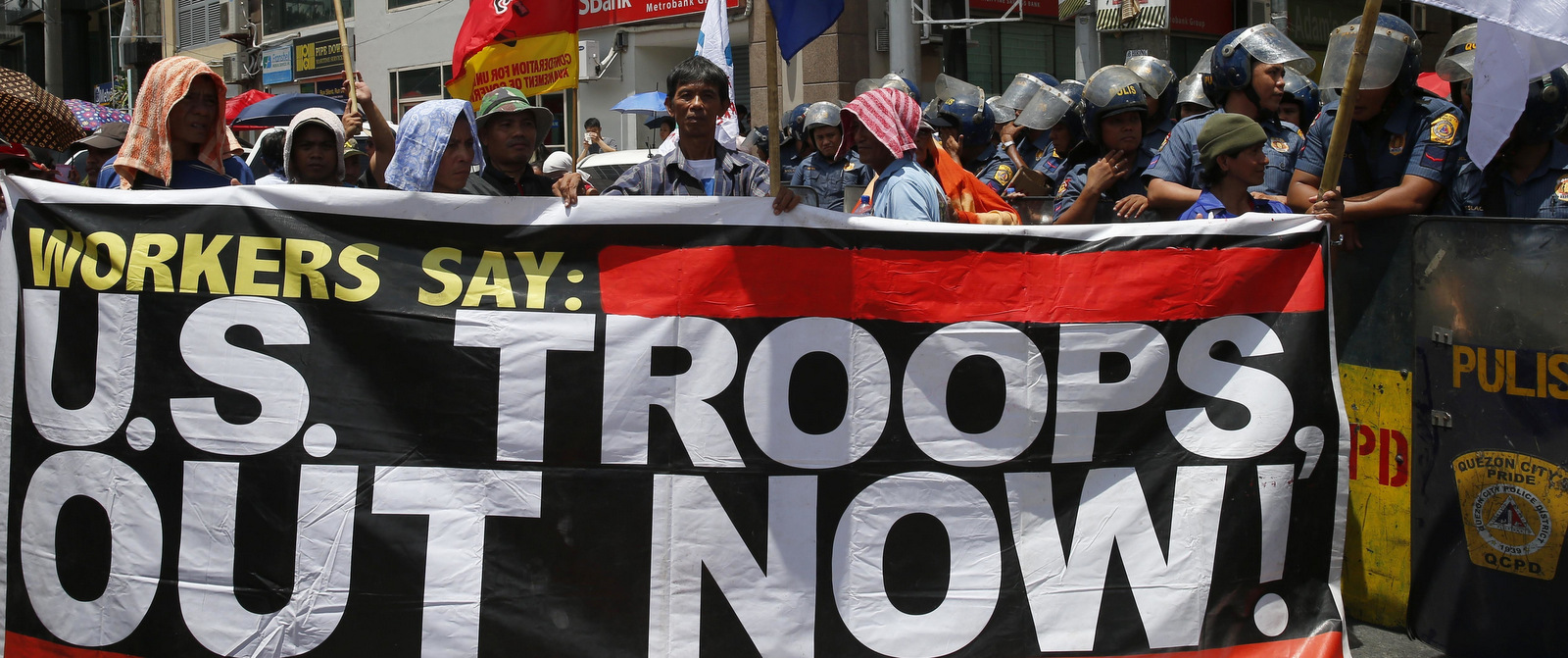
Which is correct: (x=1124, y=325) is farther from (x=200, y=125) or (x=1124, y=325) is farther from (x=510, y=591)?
(x=200, y=125)

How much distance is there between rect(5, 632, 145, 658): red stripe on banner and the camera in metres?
3.50

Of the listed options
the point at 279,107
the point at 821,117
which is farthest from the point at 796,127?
the point at 279,107

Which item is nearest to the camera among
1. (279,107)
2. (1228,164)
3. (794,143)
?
(1228,164)

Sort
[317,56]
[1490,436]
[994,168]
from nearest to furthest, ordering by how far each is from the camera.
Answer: [1490,436] < [994,168] < [317,56]

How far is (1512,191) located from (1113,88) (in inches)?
64.7

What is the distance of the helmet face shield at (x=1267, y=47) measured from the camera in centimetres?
541

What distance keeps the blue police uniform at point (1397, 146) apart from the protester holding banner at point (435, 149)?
9.74ft

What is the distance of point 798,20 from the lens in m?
3.74

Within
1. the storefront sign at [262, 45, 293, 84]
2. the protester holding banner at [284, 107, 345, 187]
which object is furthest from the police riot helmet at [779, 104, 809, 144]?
the storefront sign at [262, 45, 293, 84]

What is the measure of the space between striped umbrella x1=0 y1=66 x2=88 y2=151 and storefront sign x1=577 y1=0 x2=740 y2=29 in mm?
9778

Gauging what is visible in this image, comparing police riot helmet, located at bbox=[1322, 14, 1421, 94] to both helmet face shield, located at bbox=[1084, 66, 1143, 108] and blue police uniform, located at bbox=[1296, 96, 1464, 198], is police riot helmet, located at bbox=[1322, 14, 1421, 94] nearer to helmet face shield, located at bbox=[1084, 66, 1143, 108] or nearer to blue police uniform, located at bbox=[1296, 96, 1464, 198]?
blue police uniform, located at bbox=[1296, 96, 1464, 198]

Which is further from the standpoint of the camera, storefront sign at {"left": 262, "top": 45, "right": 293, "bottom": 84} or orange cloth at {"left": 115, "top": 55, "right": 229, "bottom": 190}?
storefront sign at {"left": 262, "top": 45, "right": 293, "bottom": 84}

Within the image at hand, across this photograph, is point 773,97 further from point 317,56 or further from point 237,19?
point 237,19

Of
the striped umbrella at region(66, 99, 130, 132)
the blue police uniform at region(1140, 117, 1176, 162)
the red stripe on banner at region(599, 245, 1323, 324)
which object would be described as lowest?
the red stripe on banner at region(599, 245, 1323, 324)
